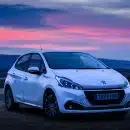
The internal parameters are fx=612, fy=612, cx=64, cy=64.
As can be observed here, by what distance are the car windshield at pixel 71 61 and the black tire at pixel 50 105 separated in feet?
2.53

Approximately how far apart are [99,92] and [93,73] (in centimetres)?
73

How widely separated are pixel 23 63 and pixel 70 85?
2.91m

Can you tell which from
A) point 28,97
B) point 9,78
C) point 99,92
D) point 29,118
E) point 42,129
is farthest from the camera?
point 9,78

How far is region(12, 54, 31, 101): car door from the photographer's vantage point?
50.9 feet

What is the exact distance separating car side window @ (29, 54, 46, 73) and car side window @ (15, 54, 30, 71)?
28 centimetres

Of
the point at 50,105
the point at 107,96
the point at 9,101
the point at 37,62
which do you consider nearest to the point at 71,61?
the point at 37,62

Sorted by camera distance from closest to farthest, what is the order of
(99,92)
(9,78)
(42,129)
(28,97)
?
1. (42,129)
2. (99,92)
3. (28,97)
4. (9,78)

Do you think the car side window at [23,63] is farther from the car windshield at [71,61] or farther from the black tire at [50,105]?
the black tire at [50,105]

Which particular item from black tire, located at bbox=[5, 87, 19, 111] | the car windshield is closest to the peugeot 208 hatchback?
the car windshield

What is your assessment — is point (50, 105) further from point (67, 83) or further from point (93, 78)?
point (93, 78)

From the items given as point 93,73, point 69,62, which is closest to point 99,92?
point 93,73

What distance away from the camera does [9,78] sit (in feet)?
54.1

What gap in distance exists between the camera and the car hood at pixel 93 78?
13318mm

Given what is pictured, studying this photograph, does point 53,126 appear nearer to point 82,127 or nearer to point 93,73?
point 82,127
